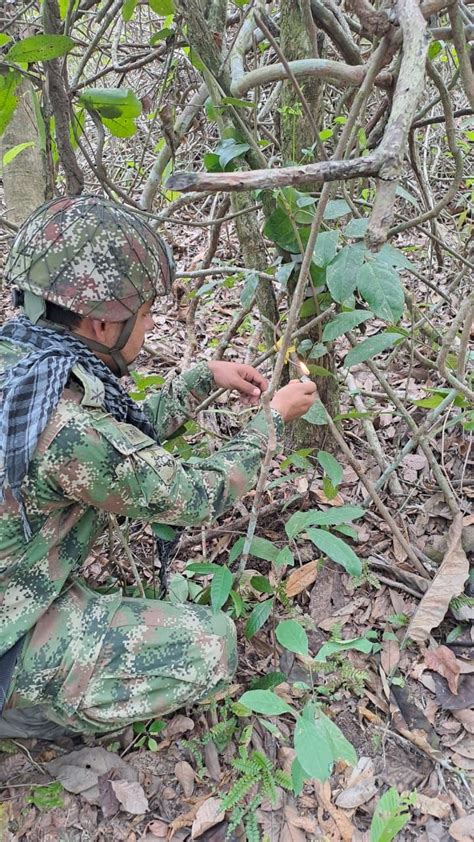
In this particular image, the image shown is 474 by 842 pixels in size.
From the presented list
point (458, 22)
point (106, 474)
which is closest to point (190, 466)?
point (106, 474)

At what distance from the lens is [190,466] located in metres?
1.77

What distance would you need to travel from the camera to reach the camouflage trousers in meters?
1.78

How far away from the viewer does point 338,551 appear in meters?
1.75

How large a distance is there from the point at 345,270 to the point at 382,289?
0.41ft

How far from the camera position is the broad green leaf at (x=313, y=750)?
129cm

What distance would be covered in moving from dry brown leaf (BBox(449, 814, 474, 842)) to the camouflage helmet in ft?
5.23

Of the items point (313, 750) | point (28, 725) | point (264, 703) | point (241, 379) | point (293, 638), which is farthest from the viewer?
point (241, 379)

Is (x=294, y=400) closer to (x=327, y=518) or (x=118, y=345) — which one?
(x=327, y=518)

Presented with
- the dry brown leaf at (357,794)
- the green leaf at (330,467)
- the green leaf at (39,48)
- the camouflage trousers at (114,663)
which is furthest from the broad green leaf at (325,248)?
the dry brown leaf at (357,794)

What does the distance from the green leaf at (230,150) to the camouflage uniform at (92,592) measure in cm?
80

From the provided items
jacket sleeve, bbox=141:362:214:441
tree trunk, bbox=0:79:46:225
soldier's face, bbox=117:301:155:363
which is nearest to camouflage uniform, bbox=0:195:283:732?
soldier's face, bbox=117:301:155:363

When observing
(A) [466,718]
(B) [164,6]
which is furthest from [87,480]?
(B) [164,6]

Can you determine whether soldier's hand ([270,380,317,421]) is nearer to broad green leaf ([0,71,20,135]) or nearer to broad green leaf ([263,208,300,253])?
broad green leaf ([263,208,300,253])

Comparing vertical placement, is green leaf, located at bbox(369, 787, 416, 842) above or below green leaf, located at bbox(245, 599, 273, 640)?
below
